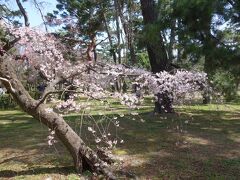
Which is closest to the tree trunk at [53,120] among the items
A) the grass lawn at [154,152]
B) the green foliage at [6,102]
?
the grass lawn at [154,152]

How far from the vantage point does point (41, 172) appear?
5746 millimetres

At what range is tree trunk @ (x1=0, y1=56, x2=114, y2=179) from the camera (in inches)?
209

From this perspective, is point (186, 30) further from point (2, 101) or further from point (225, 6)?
point (2, 101)

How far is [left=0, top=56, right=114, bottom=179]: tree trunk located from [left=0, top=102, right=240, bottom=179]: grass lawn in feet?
0.79

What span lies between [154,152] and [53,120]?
93.8 inches

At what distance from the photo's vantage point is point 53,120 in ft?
17.8

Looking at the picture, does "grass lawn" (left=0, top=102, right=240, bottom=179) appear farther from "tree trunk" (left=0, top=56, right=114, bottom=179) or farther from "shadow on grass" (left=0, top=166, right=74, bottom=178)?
"tree trunk" (left=0, top=56, right=114, bottom=179)

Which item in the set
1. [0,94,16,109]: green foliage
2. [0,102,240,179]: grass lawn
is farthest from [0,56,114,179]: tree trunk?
[0,94,16,109]: green foliage

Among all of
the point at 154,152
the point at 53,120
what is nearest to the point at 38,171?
the point at 53,120

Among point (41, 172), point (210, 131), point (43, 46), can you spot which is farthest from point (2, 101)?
point (41, 172)

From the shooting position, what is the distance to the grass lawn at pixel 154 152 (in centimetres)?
570

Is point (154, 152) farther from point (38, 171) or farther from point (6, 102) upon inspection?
point (6, 102)

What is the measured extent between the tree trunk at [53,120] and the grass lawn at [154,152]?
0.24 meters

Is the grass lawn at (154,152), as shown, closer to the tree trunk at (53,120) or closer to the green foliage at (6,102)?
the tree trunk at (53,120)
